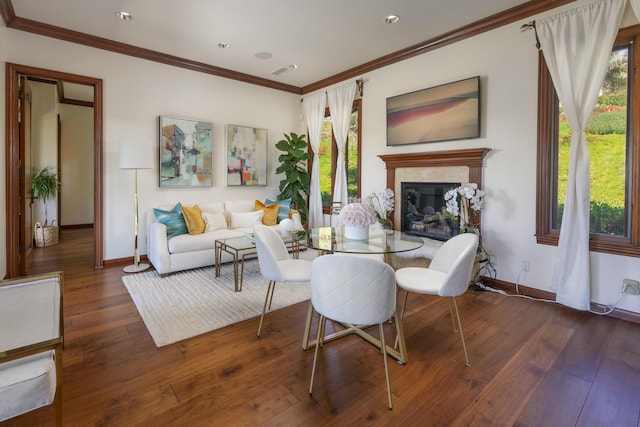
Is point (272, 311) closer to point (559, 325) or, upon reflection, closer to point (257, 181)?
point (559, 325)

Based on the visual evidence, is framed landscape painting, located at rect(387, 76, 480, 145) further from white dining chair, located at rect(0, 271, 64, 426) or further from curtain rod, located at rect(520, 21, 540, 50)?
white dining chair, located at rect(0, 271, 64, 426)

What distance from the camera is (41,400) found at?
121cm

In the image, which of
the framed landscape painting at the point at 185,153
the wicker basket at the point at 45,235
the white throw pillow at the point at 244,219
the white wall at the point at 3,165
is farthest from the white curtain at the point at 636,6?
the wicker basket at the point at 45,235

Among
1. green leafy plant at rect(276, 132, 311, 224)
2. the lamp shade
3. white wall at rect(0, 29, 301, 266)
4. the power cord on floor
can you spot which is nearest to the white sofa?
white wall at rect(0, 29, 301, 266)

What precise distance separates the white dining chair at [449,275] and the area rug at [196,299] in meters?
1.30

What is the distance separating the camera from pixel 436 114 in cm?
402

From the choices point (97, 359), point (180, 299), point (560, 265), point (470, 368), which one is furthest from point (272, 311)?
point (560, 265)

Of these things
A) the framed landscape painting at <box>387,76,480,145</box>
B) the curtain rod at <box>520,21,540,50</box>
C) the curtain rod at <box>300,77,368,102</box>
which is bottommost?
the framed landscape painting at <box>387,76,480,145</box>

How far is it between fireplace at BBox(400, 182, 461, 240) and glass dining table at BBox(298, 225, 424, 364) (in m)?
1.56

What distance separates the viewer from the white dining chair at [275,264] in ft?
7.52

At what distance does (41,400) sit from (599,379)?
9.34 feet

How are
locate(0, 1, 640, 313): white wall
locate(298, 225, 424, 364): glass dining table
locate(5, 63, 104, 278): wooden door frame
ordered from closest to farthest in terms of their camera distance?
locate(298, 225, 424, 364): glass dining table → locate(0, 1, 640, 313): white wall → locate(5, 63, 104, 278): wooden door frame

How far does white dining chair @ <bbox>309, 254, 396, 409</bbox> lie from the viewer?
163 cm

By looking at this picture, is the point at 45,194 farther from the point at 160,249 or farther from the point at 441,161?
the point at 441,161
